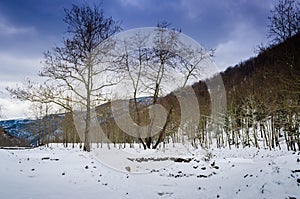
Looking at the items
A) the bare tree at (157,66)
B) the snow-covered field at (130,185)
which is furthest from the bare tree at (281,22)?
the snow-covered field at (130,185)

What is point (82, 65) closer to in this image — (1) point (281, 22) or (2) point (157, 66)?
(2) point (157, 66)

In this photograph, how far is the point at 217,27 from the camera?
13656 millimetres

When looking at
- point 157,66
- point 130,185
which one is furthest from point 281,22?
point 130,185

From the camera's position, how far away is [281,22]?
14031 millimetres

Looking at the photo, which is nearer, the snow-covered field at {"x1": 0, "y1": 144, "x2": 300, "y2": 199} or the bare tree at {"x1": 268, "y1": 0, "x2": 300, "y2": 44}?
the snow-covered field at {"x1": 0, "y1": 144, "x2": 300, "y2": 199}

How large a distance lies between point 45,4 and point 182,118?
11137mm

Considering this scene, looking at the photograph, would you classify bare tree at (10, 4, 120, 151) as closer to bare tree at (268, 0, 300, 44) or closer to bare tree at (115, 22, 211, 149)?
bare tree at (115, 22, 211, 149)

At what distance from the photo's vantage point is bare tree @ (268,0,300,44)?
13.9 meters

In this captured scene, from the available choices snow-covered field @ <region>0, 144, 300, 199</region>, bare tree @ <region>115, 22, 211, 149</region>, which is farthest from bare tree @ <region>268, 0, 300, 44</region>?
snow-covered field @ <region>0, 144, 300, 199</region>

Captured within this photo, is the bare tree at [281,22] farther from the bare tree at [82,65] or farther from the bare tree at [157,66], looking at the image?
the bare tree at [82,65]

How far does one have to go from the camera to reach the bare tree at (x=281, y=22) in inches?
545

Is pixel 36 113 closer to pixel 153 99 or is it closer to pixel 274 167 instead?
pixel 153 99

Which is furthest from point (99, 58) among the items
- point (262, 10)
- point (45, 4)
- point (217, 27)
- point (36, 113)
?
point (36, 113)

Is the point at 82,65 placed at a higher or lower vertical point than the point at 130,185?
higher
